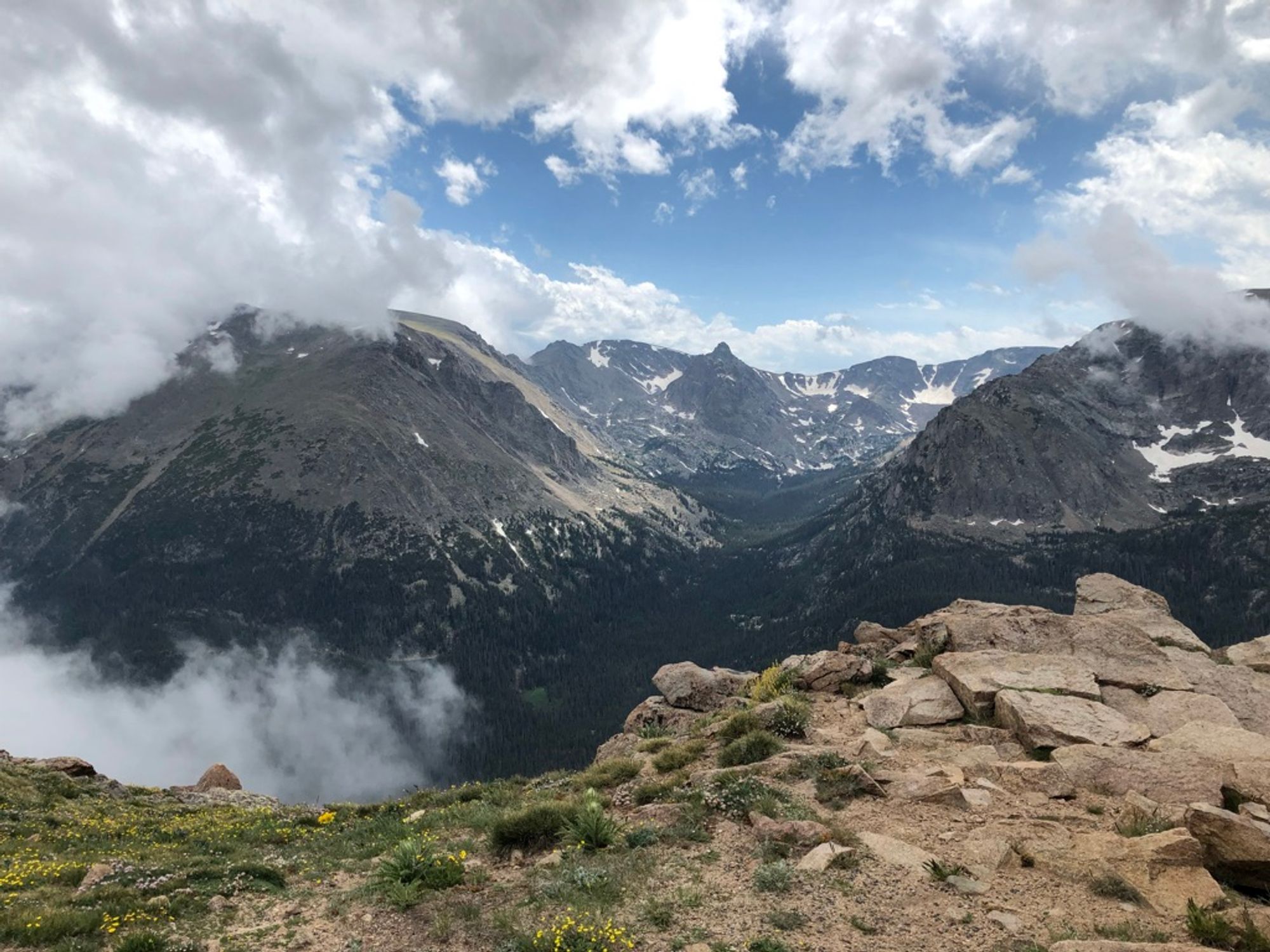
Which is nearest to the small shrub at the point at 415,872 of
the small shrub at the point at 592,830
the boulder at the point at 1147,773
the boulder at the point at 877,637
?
the small shrub at the point at 592,830

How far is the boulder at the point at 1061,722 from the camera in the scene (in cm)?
1847

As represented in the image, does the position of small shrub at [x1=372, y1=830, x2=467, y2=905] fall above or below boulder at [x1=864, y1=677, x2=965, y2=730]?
above

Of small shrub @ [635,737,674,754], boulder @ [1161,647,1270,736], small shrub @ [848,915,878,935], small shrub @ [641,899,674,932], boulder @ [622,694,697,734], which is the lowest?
boulder @ [622,694,697,734]

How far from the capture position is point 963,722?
21656 millimetres

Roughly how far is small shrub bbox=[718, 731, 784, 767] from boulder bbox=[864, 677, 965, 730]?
16.8ft

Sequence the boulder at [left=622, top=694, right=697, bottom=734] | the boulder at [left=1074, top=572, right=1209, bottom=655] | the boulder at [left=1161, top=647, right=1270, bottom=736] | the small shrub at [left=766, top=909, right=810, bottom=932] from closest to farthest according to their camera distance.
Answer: the small shrub at [left=766, top=909, right=810, bottom=932]
the boulder at [left=1161, top=647, right=1270, bottom=736]
the boulder at [left=1074, top=572, right=1209, bottom=655]
the boulder at [left=622, top=694, right=697, bottom=734]

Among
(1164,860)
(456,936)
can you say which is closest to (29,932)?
(456,936)

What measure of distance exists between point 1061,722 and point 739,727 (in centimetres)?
1075

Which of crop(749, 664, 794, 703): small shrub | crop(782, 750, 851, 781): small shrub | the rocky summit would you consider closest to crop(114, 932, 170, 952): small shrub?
the rocky summit

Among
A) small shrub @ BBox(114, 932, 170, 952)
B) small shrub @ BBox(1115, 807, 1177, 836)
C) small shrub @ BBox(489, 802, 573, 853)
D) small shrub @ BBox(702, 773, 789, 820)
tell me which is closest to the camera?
small shrub @ BBox(114, 932, 170, 952)

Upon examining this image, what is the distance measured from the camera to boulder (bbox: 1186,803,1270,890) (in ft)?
35.8

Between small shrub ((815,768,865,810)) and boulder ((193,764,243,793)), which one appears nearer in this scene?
small shrub ((815,768,865,810))

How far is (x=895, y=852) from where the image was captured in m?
13.0

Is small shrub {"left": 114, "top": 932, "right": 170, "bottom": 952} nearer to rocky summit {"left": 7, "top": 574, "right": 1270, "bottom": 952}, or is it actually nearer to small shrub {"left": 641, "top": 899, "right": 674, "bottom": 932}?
rocky summit {"left": 7, "top": 574, "right": 1270, "bottom": 952}
